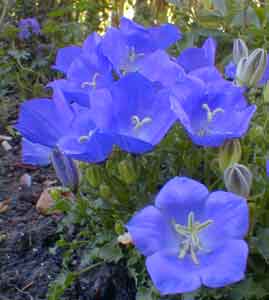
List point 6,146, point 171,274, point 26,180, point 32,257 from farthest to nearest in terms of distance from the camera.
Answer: point 6,146
point 26,180
point 32,257
point 171,274

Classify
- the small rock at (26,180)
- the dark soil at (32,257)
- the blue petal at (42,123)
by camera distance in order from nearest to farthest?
the blue petal at (42,123), the dark soil at (32,257), the small rock at (26,180)

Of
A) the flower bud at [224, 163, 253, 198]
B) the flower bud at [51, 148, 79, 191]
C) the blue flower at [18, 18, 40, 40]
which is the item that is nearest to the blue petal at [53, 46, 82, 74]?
the flower bud at [51, 148, 79, 191]

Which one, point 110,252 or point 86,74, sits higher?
point 86,74

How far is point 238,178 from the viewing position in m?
0.96

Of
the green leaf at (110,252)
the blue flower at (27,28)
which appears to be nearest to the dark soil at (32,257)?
the green leaf at (110,252)

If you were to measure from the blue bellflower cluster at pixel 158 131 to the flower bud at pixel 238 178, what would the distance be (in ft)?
0.14

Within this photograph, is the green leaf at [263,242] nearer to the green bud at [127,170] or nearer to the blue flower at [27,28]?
the green bud at [127,170]

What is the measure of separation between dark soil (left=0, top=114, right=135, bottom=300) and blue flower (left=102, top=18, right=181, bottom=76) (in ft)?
1.50

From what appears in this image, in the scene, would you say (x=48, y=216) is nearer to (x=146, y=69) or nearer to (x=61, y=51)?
(x=61, y=51)

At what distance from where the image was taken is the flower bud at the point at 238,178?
95 cm

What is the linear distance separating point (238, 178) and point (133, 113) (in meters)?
0.22

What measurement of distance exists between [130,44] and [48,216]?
0.80 metres

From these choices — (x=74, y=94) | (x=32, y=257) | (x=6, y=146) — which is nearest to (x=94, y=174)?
(x=74, y=94)

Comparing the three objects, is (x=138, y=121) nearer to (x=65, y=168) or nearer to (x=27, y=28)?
(x=65, y=168)
